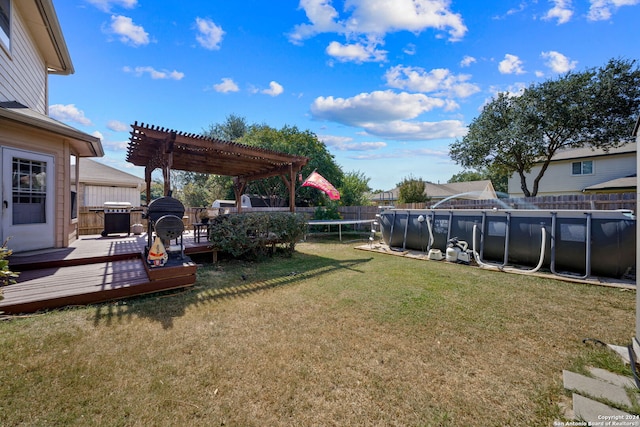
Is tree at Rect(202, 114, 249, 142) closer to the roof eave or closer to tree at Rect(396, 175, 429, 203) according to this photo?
tree at Rect(396, 175, 429, 203)

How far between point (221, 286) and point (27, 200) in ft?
14.6

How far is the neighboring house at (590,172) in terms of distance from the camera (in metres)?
16.3

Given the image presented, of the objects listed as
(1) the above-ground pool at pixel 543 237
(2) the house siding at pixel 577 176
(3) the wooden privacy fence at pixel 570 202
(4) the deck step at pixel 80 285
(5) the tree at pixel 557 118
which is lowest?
(4) the deck step at pixel 80 285

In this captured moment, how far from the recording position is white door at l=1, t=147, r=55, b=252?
15.7ft

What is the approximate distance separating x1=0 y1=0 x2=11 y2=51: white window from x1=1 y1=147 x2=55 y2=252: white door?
2192 mm

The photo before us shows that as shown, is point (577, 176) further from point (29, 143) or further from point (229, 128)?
point (229, 128)

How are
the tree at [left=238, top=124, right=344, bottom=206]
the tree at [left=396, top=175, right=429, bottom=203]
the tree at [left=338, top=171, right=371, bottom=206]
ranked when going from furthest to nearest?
the tree at [left=396, top=175, right=429, bottom=203], the tree at [left=338, top=171, right=371, bottom=206], the tree at [left=238, top=124, right=344, bottom=206]

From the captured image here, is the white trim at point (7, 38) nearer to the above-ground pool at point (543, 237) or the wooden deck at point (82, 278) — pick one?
the wooden deck at point (82, 278)

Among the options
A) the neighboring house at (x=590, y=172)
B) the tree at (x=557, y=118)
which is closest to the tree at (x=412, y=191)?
the tree at (x=557, y=118)


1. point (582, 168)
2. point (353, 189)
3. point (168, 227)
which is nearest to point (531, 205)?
point (353, 189)

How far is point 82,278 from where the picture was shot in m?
4.09

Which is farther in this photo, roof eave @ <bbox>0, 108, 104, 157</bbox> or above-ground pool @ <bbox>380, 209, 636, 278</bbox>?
above-ground pool @ <bbox>380, 209, 636, 278</bbox>

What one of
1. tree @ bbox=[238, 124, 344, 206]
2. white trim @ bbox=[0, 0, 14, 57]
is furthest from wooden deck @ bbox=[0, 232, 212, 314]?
tree @ bbox=[238, 124, 344, 206]

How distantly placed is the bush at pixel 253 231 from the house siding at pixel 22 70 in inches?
183
